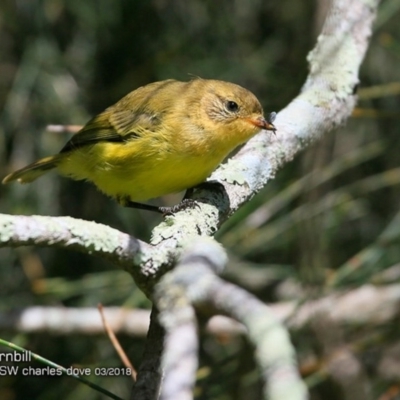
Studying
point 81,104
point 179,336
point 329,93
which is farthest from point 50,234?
point 81,104

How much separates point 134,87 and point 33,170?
97 centimetres

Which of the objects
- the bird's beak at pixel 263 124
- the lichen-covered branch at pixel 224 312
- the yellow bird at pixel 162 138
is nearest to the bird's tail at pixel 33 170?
the yellow bird at pixel 162 138

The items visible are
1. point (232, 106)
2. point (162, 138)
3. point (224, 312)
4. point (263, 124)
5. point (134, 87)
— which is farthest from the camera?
point (134, 87)

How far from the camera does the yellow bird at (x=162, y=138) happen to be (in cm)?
320

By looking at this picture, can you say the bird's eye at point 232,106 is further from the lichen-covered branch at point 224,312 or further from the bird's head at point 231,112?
the lichen-covered branch at point 224,312

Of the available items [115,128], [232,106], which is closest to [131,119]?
[115,128]

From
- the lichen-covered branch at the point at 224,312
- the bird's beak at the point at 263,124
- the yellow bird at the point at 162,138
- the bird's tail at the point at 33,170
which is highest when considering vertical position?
the bird's tail at the point at 33,170

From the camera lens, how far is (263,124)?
299 cm

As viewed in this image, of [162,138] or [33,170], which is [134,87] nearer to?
[33,170]

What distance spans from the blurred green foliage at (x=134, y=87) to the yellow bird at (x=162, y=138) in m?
0.54

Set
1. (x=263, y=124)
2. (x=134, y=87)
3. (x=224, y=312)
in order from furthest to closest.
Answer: (x=134, y=87)
(x=263, y=124)
(x=224, y=312)

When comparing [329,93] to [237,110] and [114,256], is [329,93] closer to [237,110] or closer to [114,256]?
[237,110]

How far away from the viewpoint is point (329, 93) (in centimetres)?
298

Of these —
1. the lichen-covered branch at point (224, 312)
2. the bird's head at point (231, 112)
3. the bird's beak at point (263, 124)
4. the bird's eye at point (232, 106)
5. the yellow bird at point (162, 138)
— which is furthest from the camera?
the bird's eye at point (232, 106)
